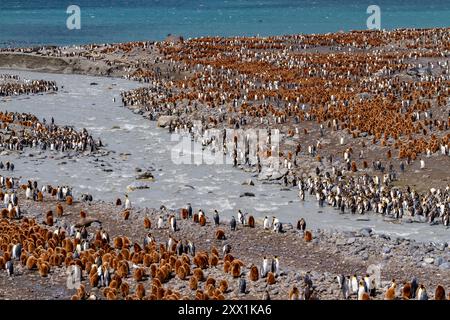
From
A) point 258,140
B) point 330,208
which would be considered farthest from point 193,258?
point 258,140

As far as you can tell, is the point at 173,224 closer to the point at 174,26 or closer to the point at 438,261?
the point at 438,261

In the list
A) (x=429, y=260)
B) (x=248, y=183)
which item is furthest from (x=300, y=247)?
(x=248, y=183)

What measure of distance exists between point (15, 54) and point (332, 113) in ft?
165

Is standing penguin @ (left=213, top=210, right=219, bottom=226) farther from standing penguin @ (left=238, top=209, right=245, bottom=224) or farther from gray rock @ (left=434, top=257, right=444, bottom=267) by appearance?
gray rock @ (left=434, top=257, right=444, bottom=267)

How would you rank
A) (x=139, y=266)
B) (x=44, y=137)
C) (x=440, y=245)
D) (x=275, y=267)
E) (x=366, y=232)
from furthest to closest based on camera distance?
(x=44, y=137) → (x=366, y=232) → (x=440, y=245) → (x=139, y=266) → (x=275, y=267)

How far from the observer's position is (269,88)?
5506 cm

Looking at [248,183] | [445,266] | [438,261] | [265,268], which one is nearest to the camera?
[265,268]

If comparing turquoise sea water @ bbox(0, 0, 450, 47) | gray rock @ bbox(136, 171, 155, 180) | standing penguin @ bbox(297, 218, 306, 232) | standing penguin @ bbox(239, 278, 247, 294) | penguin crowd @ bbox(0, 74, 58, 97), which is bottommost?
standing penguin @ bbox(297, 218, 306, 232)

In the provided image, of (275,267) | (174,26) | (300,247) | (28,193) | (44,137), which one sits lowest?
(300,247)

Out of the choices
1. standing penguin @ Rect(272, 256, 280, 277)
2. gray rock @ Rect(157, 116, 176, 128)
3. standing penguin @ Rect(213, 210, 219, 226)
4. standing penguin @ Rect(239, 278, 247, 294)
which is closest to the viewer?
standing penguin @ Rect(239, 278, 247, 294)

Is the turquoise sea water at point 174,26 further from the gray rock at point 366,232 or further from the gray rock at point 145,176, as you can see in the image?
the gray rock at point 366,232

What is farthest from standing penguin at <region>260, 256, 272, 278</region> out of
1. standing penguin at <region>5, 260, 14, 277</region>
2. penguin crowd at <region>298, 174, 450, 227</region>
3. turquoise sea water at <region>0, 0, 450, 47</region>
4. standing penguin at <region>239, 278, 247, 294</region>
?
turquoise sea water at <region>0, 0, 450, 47</region>

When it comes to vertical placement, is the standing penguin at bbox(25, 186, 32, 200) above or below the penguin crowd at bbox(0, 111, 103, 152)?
below

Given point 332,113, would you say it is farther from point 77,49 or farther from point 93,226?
point 77,49
